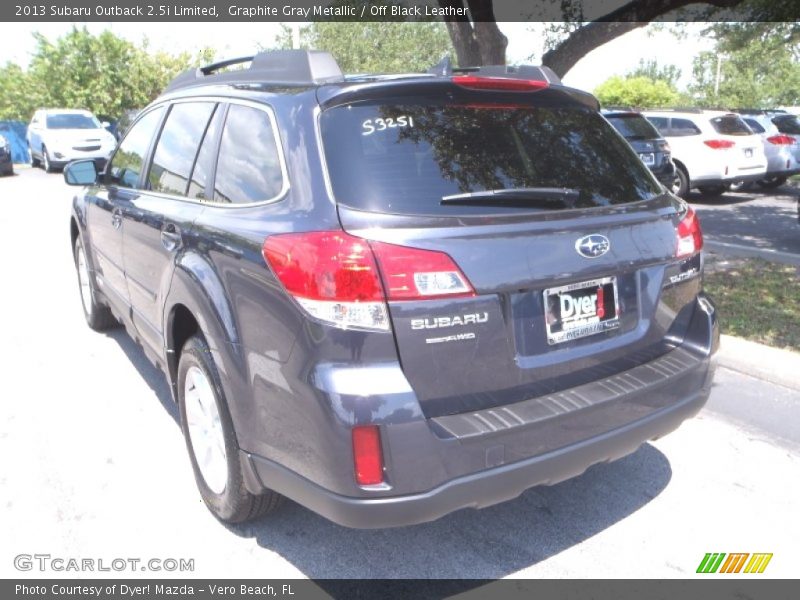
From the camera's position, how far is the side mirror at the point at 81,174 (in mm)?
5121

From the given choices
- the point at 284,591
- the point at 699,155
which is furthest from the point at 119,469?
the point at 699,155

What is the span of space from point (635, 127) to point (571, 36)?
387 cm

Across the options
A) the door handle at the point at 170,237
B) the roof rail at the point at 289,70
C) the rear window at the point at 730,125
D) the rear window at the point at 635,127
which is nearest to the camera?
the roof rail at the point at 289,70

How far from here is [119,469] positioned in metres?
3.75

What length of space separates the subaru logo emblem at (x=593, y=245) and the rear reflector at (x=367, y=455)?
101 centimetres

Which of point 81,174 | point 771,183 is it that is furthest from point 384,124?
point 771,183

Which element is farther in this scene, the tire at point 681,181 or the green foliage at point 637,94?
the green foliage at point 637,94

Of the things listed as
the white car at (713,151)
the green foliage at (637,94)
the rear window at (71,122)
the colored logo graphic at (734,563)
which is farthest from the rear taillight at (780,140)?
the green foliage at (637,94)

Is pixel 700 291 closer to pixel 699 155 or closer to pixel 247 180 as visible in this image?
pixel 247 180

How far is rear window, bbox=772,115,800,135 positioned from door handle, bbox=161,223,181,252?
16776mm

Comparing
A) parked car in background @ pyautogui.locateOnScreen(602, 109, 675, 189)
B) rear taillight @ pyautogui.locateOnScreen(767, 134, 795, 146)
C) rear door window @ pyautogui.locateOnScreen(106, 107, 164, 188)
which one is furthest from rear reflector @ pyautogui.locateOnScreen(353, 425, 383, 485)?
rear taillight @ pyautogui.locateOnScreen(767, 134, 795, 146)

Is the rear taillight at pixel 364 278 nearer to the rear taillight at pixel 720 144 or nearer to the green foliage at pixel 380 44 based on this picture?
the rear taillight at pixel 720 144

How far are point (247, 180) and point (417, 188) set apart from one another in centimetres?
78

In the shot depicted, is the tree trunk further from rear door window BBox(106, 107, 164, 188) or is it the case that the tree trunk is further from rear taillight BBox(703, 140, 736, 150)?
rear door window BBox(106, 107, 164, 188)
